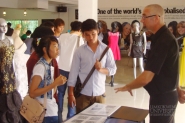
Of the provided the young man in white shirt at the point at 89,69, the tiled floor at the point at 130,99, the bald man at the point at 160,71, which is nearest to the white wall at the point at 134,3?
the tiled floor at the point at 130,99

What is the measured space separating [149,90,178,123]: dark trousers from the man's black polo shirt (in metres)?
0.05

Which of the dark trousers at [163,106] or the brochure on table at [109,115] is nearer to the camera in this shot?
the brochure on table at [109,115]

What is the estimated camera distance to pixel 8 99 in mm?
3029

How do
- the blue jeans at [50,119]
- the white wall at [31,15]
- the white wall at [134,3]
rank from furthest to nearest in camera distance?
the white wall at [31,15], the white wall at [134,3], the blue jeans at [50,119]

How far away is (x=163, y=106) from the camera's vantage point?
92.4 inches

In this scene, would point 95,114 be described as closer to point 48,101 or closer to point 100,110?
point 100,110

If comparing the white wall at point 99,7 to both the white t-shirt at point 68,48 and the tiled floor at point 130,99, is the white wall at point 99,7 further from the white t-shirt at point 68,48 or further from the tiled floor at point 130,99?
the white t-shirt at point 68,48

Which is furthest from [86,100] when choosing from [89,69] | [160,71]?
[160,71]

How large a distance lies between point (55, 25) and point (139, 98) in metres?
2.63

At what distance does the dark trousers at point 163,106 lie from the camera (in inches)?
92.2

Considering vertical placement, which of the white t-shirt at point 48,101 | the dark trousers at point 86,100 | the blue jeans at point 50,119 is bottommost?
the blue jeans at point 50,119

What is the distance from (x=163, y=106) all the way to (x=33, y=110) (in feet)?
3.72

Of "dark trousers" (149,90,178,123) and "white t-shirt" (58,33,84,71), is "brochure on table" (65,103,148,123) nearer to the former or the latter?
"dark trousers" (149,90,178,123)

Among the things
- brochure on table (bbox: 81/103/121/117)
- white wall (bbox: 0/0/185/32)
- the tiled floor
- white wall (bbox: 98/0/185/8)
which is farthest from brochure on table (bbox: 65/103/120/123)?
white wall (bbox: 98/0/185/8)
